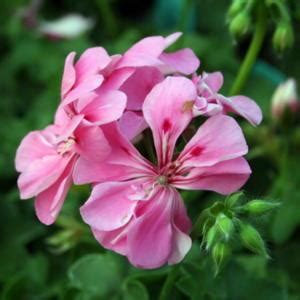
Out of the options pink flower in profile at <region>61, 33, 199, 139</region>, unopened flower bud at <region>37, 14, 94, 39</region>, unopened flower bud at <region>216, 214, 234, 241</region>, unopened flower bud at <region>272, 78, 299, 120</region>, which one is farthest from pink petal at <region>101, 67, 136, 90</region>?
unopened flower bud at <region>37, 14, 94, 39</region>

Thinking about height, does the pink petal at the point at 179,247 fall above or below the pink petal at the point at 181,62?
below

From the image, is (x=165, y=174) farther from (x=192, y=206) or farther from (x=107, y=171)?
(x=192, y=206)

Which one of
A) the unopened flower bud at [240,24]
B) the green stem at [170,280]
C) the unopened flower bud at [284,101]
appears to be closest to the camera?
the green stem at [170,280]

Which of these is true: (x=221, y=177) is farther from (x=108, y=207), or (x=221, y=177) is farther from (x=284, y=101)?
(x=284, y=101)

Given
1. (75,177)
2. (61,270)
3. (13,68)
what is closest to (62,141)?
(75,177)

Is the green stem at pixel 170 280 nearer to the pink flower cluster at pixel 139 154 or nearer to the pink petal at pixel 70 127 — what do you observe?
the pink flower cluster at pixel 139 154

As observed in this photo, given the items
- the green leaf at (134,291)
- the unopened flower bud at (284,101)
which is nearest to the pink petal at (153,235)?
the green leaf at (134,291)

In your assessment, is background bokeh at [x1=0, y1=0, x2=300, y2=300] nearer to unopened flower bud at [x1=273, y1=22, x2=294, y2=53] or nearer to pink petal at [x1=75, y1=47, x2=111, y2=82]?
unopened flower bud at [x1=273, y1=22, x2=294, y2=53]

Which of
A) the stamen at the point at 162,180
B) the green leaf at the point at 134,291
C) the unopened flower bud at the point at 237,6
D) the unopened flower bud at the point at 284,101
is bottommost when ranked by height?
the green leaf at the point at 134,291
